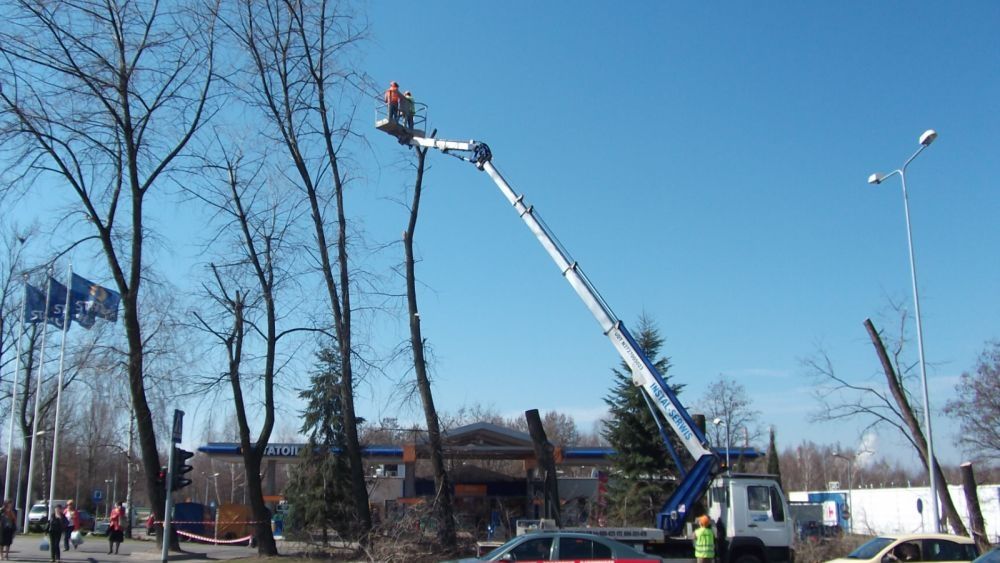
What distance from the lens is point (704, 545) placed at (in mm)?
18719

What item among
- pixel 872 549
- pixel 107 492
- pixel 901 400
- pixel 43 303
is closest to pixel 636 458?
A: pixel 901 400

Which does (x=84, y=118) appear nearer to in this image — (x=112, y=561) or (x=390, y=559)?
(x=112, y=561)

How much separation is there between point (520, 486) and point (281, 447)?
14684 mm

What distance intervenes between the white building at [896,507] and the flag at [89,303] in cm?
3980

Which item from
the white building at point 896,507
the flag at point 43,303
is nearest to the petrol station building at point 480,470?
the flag at point 43,303

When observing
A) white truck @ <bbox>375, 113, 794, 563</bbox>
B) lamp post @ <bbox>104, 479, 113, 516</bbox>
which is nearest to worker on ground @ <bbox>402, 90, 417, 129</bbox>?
white truck @ <bbox>375, 113, 794, 563</bbox>

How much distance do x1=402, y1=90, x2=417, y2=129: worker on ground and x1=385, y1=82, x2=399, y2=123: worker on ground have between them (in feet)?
1.06

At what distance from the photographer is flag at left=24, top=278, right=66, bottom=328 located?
4053 cm

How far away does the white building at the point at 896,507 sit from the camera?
47.9 m

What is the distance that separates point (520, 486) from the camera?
52375 millimetres

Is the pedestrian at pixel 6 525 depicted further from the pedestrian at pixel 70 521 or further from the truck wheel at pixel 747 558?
the truck wheel at pixel 747 558

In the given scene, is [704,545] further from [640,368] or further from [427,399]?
[427,399]

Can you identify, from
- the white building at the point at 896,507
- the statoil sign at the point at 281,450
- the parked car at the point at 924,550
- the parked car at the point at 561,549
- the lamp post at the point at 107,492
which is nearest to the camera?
the parked car at the point at 561,549

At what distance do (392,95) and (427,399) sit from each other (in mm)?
9007
